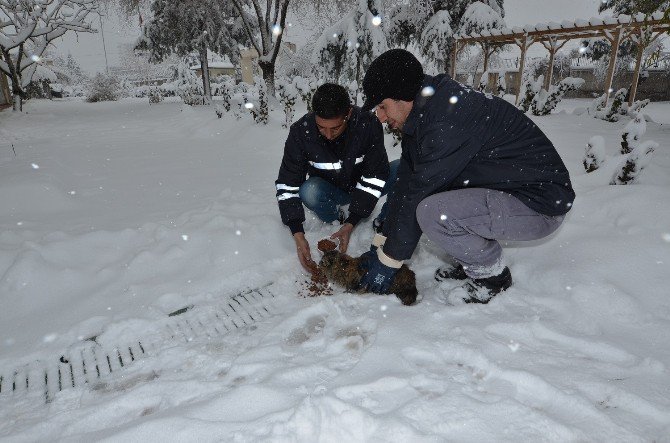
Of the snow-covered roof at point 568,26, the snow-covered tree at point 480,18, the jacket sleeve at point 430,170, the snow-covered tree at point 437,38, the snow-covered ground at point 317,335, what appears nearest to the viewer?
the snow-covered ground at point 317,335

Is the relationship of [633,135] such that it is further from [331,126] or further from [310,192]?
Answer: [310,192]

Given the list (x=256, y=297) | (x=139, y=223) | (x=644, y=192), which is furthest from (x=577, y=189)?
(x=139, y=223)

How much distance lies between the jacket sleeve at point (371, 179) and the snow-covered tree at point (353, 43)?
357 inches

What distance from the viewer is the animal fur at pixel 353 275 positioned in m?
2.11

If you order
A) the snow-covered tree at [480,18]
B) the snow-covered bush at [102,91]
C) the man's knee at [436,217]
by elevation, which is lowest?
the man's knee at [436,217]

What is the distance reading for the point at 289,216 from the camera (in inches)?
103

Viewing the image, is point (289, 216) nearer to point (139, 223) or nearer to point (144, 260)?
point (144, 260)

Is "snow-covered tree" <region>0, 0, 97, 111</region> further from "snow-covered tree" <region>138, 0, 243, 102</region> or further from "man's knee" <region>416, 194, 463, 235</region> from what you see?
"man's knee" <region>416, 194, 463, 235</region>

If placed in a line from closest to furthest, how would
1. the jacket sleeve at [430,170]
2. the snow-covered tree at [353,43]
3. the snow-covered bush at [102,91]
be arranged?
Result: the jacket sleeve at [430,170]
the snow-covered tree at [353,43]
the snow-covered bush at [102,91]

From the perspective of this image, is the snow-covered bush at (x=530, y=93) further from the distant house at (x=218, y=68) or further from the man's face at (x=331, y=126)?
the distant house at (x=218, y=68)

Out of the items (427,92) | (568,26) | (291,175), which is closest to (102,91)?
(568,26)

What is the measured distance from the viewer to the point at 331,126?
7.85 ft

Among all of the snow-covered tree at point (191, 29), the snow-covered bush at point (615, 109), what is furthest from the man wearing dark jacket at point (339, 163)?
the snow-covered tree at point (191, 29)

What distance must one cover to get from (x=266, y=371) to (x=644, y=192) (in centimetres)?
263
